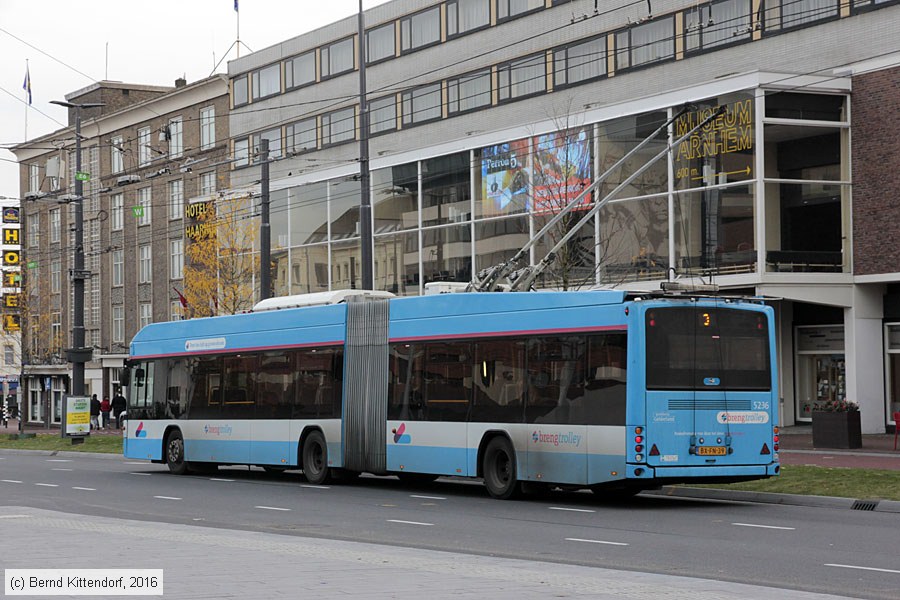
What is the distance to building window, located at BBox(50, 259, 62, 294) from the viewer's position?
3142 inches

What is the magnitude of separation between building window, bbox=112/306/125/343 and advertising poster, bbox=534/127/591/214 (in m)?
38.6

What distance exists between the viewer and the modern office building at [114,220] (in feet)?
212

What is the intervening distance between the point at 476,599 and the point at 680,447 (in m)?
9.44

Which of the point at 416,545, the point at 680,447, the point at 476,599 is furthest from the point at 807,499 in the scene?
the point at 476,599

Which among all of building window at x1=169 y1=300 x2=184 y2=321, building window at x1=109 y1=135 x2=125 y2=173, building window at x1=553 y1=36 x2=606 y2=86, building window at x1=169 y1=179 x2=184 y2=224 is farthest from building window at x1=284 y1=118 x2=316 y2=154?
building window at x1=109 y1=135 x2=125 y2=173

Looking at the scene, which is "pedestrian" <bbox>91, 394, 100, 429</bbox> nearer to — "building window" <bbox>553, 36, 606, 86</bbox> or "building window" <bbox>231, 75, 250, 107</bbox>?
"building window" <bbox>231, 75, 250, 107</bbox>

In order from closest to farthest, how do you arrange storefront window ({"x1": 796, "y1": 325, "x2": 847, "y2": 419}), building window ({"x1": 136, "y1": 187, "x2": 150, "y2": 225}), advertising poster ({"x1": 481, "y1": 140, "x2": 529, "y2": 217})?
storefront window ({"x1": 796, "y1": 325, "x2": 847, "y2": 419}) → advertising poster ({"x1": 481, "y1": 140, "x2": 529, "y2": 217}) → building window ({"x1": 136, "y1": 187, "x2": 150, "y2": 225})

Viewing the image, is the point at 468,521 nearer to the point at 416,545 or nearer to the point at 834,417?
the point at 416,545

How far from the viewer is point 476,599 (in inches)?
385

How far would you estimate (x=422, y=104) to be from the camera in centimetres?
5144

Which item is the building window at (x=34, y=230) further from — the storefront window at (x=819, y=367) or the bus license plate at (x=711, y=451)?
the bus license plate at (x=711, y=451)

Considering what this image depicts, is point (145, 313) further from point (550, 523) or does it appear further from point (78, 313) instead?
point (550, 523)

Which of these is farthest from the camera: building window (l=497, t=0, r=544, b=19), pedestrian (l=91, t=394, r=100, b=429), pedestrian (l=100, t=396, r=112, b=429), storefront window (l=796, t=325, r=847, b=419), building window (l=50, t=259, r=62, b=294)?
building window (l=50, t=259, r=62, b=294)

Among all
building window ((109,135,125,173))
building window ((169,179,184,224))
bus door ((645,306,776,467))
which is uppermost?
building window ((109,135,125,173))
